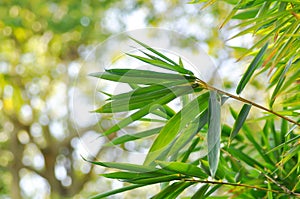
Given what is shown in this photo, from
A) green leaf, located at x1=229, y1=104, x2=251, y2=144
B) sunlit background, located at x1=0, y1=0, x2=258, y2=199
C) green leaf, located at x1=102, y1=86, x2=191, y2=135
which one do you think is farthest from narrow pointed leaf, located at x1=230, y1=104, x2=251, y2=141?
sunlit background, located at x1=0, y1=0, x2=258, y2=199

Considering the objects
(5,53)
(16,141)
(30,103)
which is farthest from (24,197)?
(5,53)

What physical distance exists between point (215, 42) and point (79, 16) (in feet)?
3.68

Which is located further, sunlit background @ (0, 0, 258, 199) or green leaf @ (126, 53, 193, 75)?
sunlit background @ (0, 0, 258, 199)

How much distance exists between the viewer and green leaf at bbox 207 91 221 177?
766 mm

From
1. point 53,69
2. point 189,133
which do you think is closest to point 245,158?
point 189,133

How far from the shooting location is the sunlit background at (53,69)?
4.41 m

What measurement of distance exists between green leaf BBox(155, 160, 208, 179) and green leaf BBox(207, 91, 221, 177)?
7cm

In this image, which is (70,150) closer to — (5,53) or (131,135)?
(5,53)

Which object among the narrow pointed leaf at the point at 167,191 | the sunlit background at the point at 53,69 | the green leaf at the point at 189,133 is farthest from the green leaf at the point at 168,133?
the sunlit background at the point at 53,69

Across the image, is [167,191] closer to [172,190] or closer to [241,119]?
[172,190]

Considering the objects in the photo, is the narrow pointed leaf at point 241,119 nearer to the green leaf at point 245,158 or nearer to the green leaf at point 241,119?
the green leaf at point 241,119

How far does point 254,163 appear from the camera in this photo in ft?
3.66

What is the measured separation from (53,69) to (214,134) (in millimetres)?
4348

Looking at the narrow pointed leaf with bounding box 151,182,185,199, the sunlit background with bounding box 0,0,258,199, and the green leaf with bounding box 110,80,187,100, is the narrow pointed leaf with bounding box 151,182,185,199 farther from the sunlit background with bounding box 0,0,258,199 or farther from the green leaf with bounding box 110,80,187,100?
the sunlit background with bounding box 0,0,258,199
